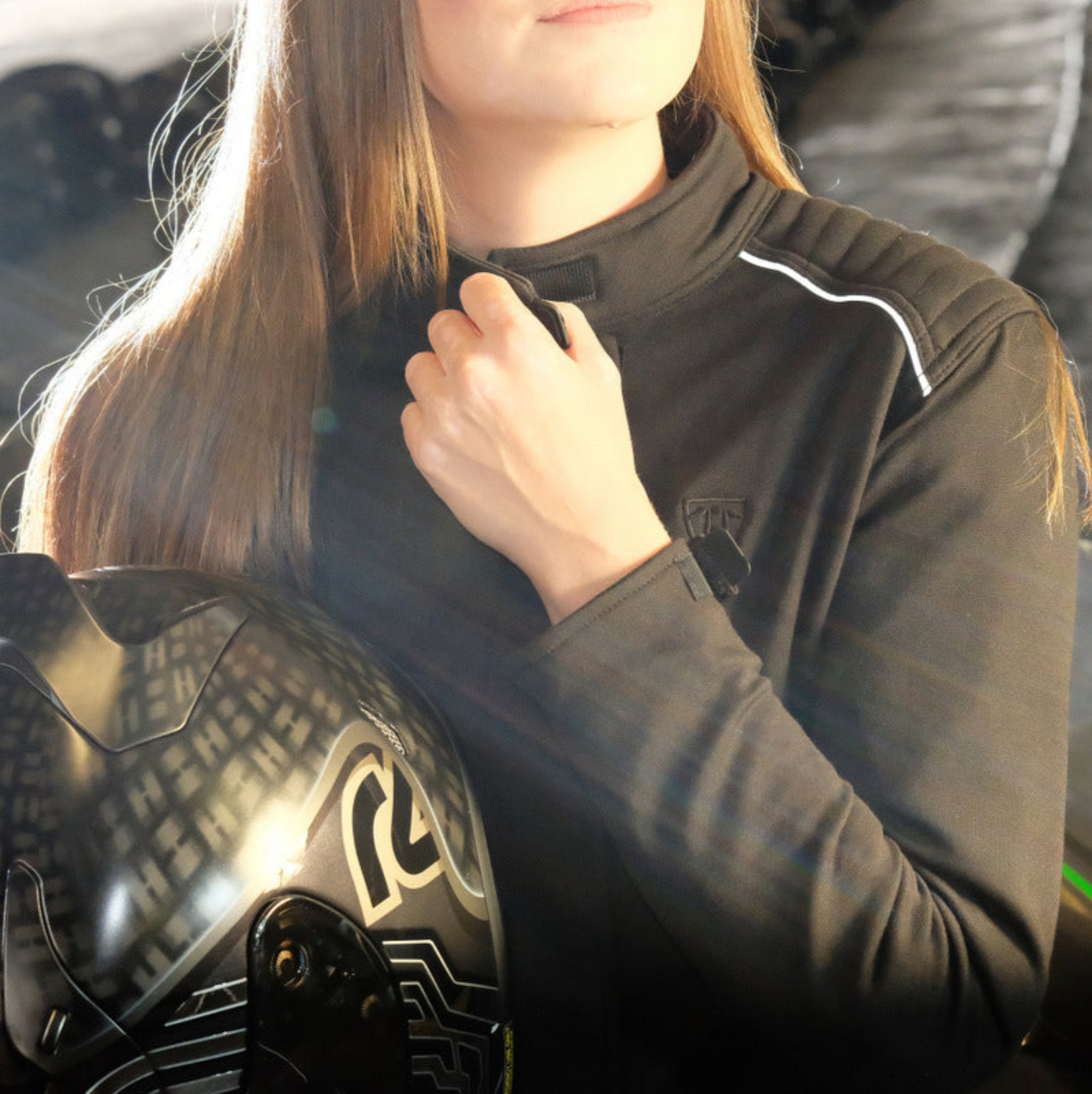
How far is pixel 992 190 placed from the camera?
1.20 m

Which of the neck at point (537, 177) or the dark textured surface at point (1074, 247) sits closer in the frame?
the neck at point (537, 177)

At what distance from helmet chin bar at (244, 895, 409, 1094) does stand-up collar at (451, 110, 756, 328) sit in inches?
13.8

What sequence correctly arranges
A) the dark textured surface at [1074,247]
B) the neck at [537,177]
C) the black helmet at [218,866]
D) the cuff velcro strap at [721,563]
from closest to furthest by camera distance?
the black helmet at [218,866], the cuff velcro strap at [721,563], the neck at [537,177], the dark textured surface at [1074,247]

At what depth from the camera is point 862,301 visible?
0.60 meters

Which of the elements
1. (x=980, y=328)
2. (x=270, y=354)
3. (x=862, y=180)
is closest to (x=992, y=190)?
(x=862, y=180)

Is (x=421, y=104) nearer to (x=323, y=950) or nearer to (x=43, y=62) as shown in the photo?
(x=323, y=950)

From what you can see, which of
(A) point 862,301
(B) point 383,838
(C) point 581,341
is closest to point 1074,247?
(A) point 862,301

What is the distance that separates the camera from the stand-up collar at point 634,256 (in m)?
0.64

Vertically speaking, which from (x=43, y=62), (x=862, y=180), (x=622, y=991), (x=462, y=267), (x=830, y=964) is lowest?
(x=622, y=991)

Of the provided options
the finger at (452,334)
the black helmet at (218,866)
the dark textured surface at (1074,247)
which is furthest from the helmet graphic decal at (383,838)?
the dark textured surface at (1074,247)

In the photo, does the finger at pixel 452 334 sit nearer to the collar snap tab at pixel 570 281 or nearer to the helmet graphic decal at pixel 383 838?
the collar snap tab at pixel 570 281

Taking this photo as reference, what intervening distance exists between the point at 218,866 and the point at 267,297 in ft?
1.31

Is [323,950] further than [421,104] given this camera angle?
No

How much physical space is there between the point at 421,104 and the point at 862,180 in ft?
2.44
